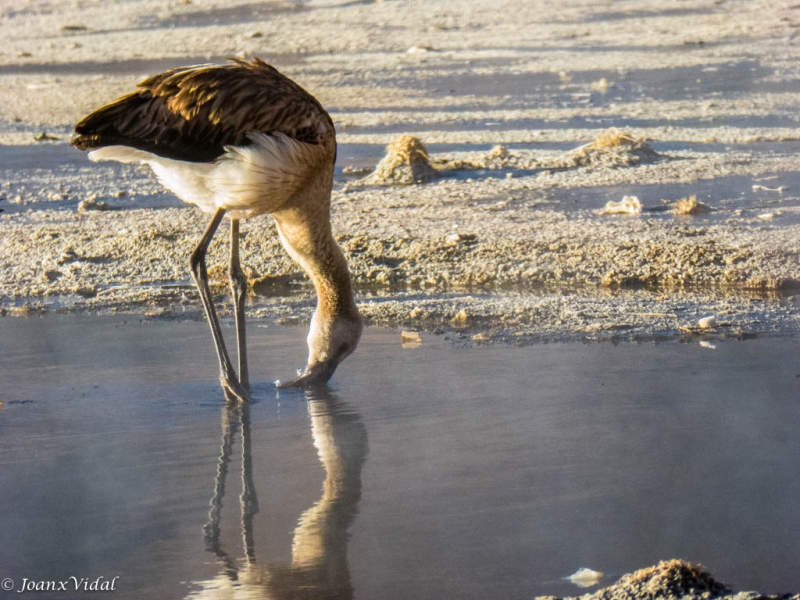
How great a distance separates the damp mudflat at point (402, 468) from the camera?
10.6 feet

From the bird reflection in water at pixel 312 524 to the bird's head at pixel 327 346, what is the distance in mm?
254

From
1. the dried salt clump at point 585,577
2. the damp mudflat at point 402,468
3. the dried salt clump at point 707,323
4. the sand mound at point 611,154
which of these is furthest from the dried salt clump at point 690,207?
the dried salt clump at point 585,577

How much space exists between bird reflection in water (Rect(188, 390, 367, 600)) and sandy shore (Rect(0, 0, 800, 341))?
1241 mm

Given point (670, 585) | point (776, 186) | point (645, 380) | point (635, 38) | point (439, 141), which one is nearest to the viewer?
point (670, 585)

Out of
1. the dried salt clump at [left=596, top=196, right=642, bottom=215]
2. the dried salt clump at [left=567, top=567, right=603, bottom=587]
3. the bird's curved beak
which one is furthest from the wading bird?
the dried salt clump at [left=596, top=196, right=642, bottom=215]

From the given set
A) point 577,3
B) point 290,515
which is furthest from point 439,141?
point 577,3

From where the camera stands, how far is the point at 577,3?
1967cm

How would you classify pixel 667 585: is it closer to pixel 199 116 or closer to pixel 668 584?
pixel 668 584

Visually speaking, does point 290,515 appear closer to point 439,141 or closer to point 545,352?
point 545,352

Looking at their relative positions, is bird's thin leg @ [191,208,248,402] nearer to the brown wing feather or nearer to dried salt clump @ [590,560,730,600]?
the brown wing feather

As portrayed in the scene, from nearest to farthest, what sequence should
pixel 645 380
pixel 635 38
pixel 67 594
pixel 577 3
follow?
pixel 67 594 < pixel 645 380 < pixel 635 38 < pixel 577 3

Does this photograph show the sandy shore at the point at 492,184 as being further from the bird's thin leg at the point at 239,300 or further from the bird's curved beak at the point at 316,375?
the bird's curved beak at the point at 316,375

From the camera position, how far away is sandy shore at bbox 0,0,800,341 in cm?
616

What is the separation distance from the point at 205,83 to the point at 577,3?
15457 mm
